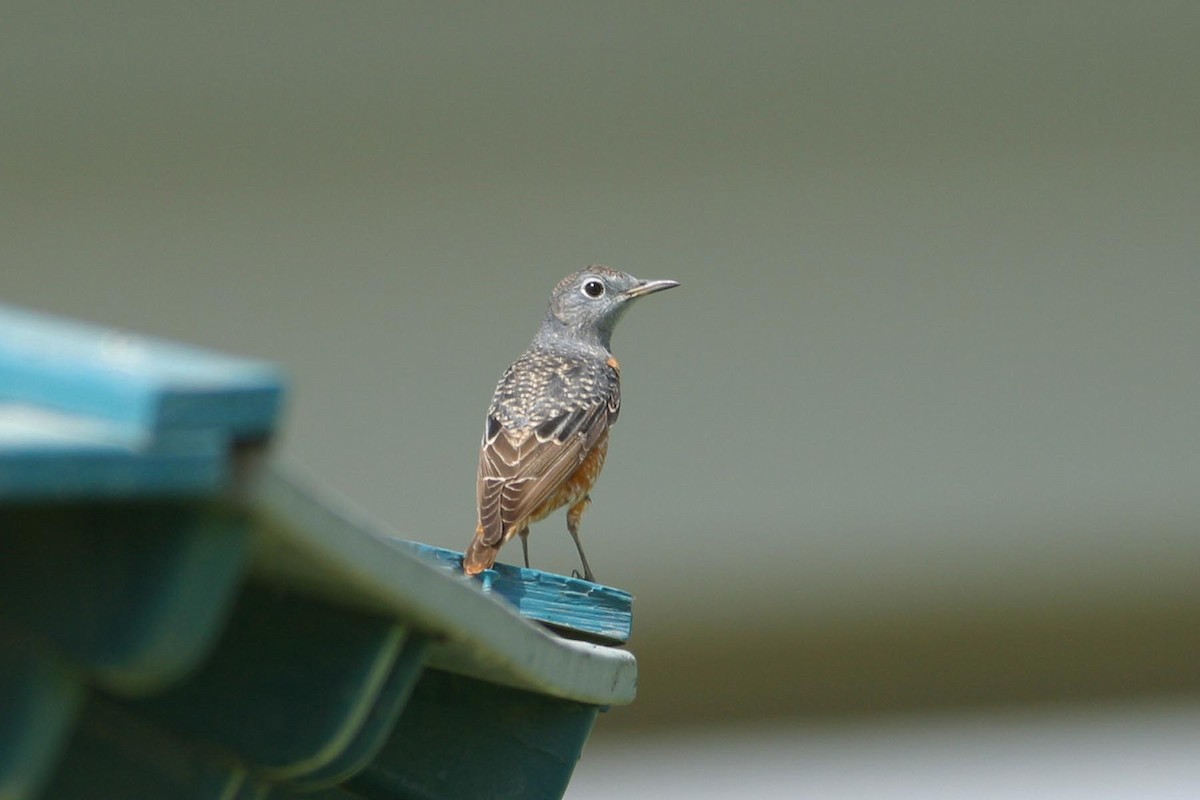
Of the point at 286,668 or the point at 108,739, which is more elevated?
the point at 286,668

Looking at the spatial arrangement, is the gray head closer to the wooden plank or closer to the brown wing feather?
the brown wing feather

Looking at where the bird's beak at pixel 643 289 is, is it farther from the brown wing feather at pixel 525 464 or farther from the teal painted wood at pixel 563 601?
the teal painted wood at pixel 563 601

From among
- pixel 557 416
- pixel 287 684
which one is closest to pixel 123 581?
pixel 287 684

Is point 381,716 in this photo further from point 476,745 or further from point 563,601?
point 563,601

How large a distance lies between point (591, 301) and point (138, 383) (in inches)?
222

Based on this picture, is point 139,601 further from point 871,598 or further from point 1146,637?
point 1146,637

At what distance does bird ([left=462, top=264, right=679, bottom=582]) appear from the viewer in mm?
5484

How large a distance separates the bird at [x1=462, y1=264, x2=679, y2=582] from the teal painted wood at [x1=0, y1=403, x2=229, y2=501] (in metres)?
3.76

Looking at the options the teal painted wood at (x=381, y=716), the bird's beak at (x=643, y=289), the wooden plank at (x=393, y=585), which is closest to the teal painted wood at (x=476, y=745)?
the wooden plank at (x=393, y=585)

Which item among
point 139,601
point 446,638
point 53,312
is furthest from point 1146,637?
point 139,601

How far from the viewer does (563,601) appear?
2.95 metres

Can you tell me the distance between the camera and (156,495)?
1116mm

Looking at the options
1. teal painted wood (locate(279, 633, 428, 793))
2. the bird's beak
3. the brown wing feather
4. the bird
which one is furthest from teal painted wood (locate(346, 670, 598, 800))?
the bird's beak

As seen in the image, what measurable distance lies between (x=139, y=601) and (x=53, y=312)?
6.19 m
